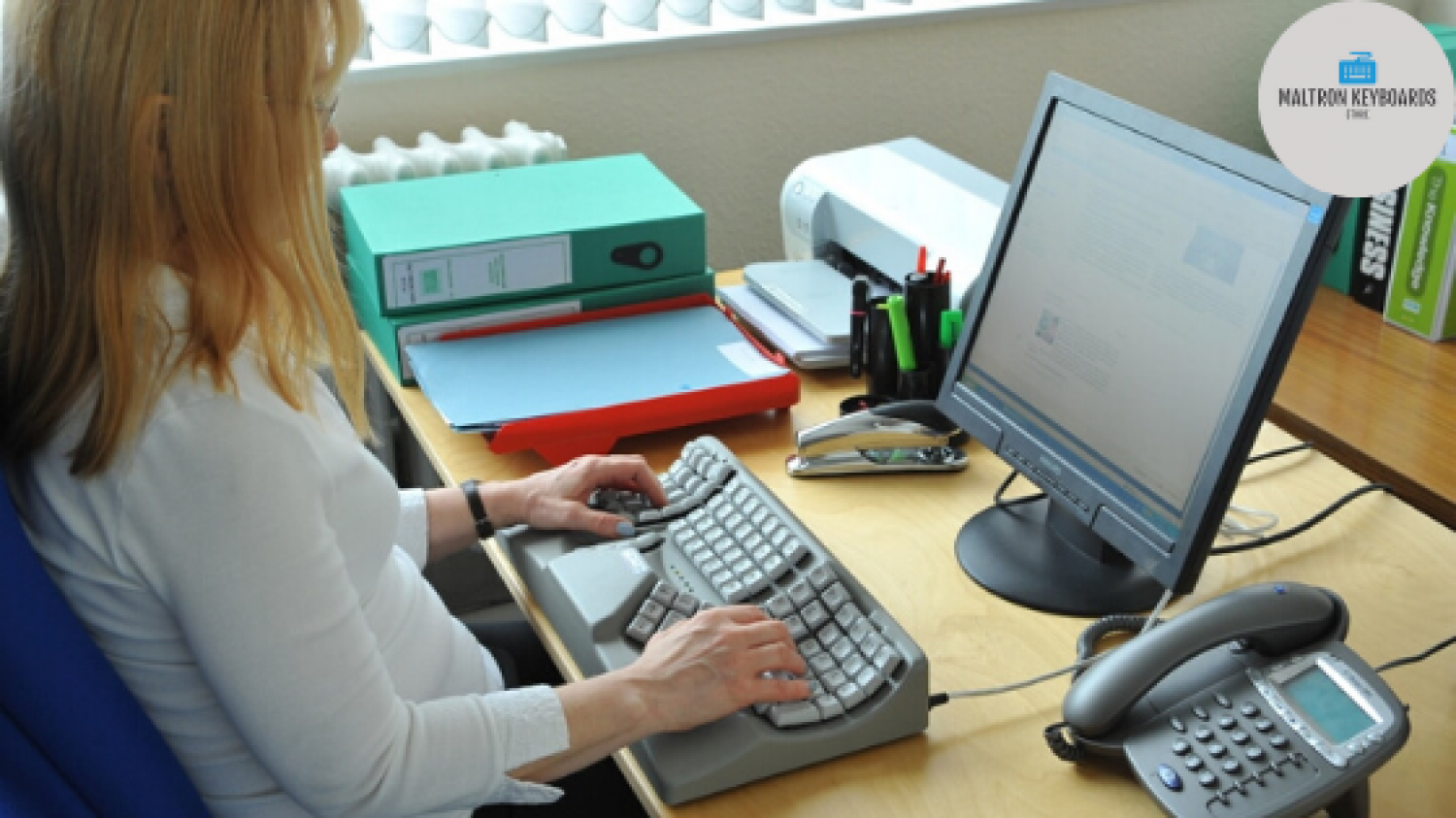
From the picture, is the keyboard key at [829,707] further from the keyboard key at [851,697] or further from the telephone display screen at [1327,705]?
the telephone display screen at [1327,705]

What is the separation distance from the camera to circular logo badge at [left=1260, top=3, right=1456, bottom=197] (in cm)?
131

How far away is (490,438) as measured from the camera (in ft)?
4.76

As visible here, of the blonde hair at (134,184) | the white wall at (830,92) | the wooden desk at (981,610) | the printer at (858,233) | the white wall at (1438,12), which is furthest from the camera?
the white wall at (1438,12)

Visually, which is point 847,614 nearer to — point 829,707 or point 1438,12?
point 829,707

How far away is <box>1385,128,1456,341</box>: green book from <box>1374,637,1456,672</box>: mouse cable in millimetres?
974

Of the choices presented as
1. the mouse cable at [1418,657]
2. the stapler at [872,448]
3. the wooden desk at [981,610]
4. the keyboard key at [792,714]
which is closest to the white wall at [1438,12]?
the wooden desk at [981,610]

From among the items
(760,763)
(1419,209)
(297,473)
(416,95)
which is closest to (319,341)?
(297,473)

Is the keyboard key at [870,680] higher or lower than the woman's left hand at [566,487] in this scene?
higher

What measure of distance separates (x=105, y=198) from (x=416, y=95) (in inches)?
51.9

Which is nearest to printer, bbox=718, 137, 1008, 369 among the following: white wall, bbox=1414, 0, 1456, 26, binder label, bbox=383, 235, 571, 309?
binder label, bbox=383, 235, 571, 309

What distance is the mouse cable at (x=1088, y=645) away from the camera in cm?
108

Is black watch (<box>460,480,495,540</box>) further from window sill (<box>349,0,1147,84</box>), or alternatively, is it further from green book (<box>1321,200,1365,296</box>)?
green book (<box>1321,200,1365,296</box>)

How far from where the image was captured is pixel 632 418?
146 centimetres

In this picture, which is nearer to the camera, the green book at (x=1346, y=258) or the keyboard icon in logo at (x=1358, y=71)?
the keyboard icon in logo at (x=1358, y=71)
